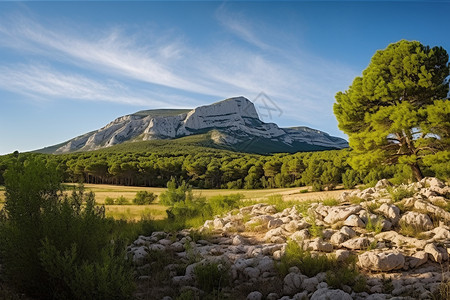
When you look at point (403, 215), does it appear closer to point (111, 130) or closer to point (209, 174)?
point (209, 174)

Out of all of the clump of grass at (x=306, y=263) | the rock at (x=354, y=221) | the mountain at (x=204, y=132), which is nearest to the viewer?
the clump of grass at (x=306, y=263)

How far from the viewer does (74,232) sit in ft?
18.6

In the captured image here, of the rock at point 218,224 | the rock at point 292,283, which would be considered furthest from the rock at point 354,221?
the rock at point 218,224

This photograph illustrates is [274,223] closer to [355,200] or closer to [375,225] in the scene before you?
[375,225]

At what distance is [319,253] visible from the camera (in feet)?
24.1

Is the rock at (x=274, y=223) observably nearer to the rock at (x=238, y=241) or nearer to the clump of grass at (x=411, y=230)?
the rock at (x=238, y=241)

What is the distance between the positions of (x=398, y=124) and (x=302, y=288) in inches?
416

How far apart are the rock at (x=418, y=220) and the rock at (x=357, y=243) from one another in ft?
5.48

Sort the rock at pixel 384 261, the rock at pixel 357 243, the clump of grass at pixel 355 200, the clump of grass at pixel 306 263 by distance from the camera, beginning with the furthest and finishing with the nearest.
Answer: the clump of grass at pixel 355 200
the rock at pixel 357 243
the clump of grass at pixel 306 263
the rock at pixel 384 261

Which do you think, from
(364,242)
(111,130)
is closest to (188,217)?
(364,242)

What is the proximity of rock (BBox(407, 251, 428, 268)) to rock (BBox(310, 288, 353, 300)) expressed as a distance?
2.26m

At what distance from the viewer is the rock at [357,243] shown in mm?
7418

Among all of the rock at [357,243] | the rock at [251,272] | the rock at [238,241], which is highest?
the rock at [357,243]

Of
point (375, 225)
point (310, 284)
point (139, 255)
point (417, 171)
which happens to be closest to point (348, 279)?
point (310, 284)
